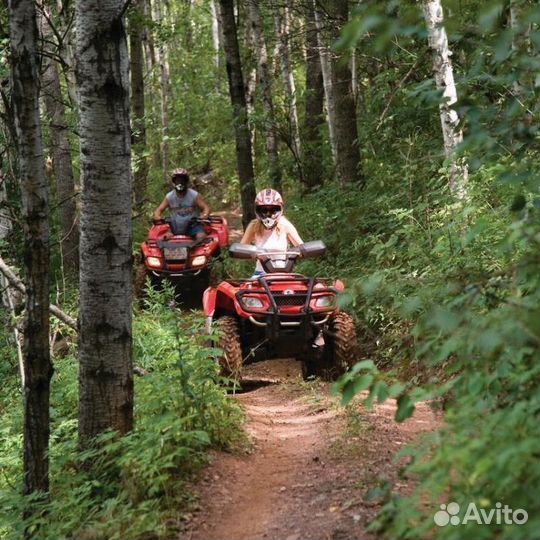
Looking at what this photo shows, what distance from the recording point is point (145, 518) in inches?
179

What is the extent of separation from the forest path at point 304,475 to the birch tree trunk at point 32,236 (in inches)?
49.4

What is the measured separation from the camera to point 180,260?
43.3 ft

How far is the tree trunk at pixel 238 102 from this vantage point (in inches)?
550

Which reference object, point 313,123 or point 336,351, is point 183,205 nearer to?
point 336,351

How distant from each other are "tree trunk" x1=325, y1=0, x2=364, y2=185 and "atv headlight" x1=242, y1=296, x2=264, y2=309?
542 centimetres

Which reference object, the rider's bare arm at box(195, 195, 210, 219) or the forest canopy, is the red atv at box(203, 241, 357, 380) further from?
the rider's bare arm at box(195, 195, 210, 219)

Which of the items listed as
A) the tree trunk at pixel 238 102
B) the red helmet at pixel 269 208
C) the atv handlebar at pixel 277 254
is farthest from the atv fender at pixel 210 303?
the tree trunk at pixel 238 102

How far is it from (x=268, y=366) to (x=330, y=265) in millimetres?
2611

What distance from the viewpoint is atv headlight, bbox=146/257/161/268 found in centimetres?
1312

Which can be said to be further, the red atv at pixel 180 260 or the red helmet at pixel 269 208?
the red atv at pixel 180 260

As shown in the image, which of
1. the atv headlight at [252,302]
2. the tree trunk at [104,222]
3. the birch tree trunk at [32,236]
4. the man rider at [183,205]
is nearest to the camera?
the birch tree trunk at [32,236]

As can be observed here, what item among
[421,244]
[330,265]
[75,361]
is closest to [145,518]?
[75,361]

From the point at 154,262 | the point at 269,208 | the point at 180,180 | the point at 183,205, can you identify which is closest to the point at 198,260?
the point at 154,262

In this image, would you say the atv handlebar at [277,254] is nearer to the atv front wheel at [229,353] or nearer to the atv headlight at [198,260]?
the atv front wheel at [229,353]
